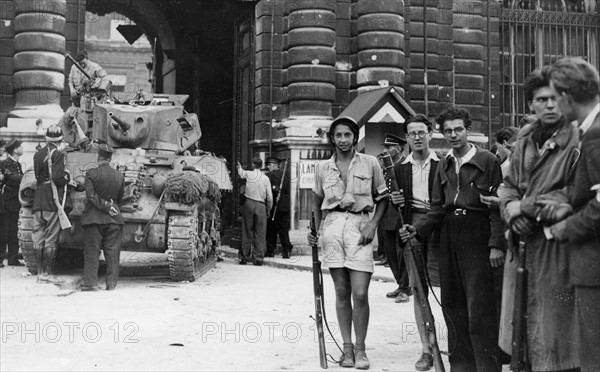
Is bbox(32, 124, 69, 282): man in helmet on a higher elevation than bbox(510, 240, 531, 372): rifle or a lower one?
higher

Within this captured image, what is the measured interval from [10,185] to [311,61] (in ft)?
22.6

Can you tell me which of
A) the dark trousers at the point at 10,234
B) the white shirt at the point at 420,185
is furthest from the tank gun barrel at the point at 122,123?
the white shirt at the point at 420,185

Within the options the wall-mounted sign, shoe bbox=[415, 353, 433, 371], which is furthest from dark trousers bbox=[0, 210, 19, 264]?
shoe bbox=[415, 353, 433, 371]

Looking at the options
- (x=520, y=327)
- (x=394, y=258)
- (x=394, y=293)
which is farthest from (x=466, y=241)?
(x=394, y=293)

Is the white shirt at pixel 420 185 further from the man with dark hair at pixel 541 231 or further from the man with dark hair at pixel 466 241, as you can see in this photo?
the man with dark hair at pixel 541 231

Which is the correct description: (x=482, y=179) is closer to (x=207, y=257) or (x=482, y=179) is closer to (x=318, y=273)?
(x=318, y=273)

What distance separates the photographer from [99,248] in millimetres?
9984

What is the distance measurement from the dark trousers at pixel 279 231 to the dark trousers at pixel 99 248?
5006 mm

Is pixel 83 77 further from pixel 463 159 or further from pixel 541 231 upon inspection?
pixel 541 231

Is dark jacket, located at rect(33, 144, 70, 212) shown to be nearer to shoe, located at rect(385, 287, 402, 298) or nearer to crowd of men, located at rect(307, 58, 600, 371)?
shoe, located at rect(385, 287, 402, 298)

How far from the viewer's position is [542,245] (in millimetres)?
3904

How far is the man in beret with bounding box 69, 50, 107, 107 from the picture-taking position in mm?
13984

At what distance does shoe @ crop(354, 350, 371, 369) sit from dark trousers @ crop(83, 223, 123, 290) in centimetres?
509

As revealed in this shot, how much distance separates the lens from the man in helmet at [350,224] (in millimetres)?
5738
